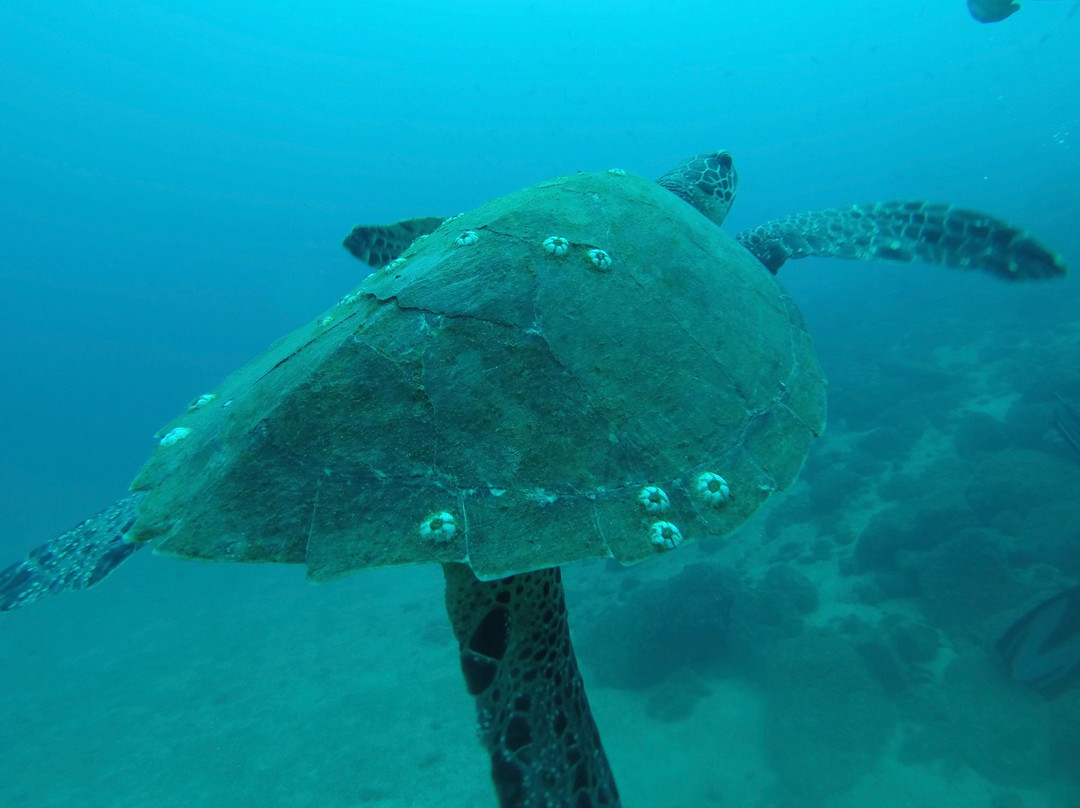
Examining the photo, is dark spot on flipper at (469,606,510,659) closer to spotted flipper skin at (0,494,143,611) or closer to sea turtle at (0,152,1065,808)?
sea turtle at (0,152,1065,808)

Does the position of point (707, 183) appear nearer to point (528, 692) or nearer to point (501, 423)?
point (501, 423)

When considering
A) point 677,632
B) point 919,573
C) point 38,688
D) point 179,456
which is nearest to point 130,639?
point 38,688

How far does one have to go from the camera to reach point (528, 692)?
2.55m

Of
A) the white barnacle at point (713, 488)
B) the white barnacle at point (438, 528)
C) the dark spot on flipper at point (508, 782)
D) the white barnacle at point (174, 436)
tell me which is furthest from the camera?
the white barnacle at point (174, 436)

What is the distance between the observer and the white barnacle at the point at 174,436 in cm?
308

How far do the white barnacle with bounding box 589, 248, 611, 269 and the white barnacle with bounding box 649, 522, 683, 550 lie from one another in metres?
1.54

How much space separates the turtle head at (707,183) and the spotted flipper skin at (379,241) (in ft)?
9.22

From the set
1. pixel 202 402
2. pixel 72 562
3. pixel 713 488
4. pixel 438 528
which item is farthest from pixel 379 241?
pixel 713 488

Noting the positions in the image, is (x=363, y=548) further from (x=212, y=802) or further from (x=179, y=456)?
(x=212, y=802)

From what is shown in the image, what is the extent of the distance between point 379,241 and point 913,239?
5.66 metres

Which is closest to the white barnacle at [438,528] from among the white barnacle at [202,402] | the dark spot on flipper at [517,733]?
the dark spot on flipper at [517,733]

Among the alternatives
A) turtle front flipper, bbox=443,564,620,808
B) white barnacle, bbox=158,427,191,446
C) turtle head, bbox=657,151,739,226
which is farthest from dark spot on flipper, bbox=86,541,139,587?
turtle head, bbox=657,151,739,226

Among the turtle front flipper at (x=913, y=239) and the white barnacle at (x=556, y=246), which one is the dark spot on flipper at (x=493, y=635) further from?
the turtle front flipper at (x=913, y=239)

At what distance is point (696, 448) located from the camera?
271 centimetres
